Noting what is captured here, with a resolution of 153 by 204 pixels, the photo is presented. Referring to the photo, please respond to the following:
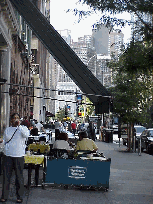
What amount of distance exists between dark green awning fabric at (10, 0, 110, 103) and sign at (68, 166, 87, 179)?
8603 mm

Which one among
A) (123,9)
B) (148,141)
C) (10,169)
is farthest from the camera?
(148,141)

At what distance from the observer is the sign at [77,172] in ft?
37.1

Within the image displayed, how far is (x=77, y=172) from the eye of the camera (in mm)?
11305

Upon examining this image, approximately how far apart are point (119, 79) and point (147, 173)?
1091 cm

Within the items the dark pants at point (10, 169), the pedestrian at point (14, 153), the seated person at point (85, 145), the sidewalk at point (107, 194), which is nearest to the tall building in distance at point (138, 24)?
the pedestrian at point (14, 153)

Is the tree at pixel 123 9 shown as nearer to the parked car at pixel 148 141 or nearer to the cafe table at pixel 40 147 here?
the cafe table at pixel 40 147

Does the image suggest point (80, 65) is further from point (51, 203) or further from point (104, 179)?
point (51, 203)

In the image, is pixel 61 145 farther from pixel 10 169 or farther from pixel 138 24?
pixel 138 24

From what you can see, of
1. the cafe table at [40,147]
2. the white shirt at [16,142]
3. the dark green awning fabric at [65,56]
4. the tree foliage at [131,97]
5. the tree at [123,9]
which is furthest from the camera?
the tree foliage at [131,97]

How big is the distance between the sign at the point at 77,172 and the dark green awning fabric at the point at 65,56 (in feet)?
28.2

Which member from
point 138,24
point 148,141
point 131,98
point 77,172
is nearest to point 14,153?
point 77,172

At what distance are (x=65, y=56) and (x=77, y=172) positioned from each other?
970 centimetres

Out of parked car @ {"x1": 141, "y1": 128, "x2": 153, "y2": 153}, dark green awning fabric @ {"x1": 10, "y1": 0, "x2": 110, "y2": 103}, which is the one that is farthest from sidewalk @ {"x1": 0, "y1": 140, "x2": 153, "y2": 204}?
parked car @ {"x1": 141, "y1": 128, "x2": 153, "y2": 153}

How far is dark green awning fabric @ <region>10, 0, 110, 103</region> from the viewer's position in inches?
787
